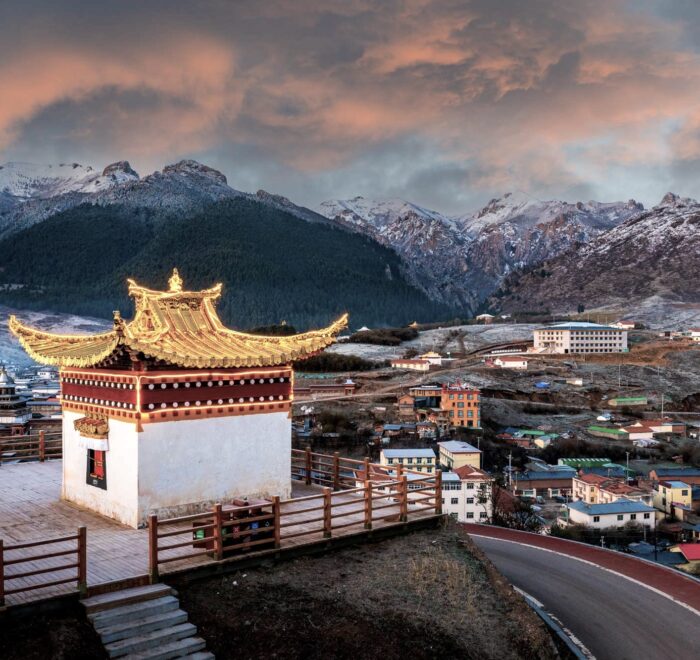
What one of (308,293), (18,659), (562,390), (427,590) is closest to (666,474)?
(562,390)

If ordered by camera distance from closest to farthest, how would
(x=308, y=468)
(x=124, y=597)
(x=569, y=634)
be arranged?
1. (x=124, y=597)
2. (x=569, y=634)
3. (x=308, y=468)

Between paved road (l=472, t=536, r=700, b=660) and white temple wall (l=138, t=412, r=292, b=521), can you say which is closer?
paved road (l=472, t=536, r=700, b=660)

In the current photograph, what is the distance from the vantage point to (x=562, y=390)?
286ft

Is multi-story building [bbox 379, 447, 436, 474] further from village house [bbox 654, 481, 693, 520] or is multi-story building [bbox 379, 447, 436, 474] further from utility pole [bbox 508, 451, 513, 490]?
village house [bbox 654, 481, 693, 520]

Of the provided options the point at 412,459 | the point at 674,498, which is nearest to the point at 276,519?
the point at 412,459

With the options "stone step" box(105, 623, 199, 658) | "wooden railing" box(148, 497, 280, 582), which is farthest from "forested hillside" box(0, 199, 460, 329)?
"stone step" box(105, 623, 199, 658)

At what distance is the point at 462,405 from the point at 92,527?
62.8 meters

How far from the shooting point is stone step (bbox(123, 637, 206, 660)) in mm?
8023

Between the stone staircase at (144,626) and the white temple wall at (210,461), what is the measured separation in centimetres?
291

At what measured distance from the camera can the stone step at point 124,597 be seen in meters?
8.47

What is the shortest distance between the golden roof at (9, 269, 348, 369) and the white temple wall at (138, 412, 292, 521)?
1233 mm

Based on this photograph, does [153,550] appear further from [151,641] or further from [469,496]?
[469,496]

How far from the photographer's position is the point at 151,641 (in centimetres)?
823

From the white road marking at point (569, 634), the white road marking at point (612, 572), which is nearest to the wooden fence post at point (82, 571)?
the white road marking at point (569, 634)
